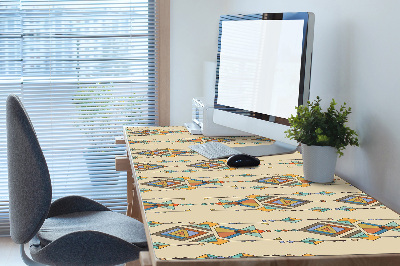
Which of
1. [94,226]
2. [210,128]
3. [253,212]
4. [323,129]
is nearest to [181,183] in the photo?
[253,212]

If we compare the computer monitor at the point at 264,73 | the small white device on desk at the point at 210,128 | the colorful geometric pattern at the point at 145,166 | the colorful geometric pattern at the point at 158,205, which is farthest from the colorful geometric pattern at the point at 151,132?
the colorful geometric pattern at the point at 158,205

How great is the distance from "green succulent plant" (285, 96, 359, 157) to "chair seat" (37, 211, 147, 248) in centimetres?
67

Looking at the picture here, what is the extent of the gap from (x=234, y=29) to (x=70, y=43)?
1.39 metres

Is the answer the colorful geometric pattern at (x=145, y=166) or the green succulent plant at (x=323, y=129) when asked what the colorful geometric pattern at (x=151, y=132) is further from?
the green succulent plant at (x=323, y=129)

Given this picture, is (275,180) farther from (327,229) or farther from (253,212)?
(327,229)

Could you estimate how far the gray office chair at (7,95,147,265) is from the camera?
1.84 metres

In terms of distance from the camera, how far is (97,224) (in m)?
2.27

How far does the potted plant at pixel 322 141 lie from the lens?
69.5 inches

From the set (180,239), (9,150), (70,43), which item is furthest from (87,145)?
(180,239)

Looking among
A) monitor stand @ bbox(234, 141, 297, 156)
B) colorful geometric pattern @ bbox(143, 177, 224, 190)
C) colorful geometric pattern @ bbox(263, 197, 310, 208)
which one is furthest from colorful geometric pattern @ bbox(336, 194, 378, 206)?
monitor stand @ bbox(234, 141, 297, 156)

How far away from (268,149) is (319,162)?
542 mm

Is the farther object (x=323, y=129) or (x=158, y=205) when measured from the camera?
(x=323, y=129)

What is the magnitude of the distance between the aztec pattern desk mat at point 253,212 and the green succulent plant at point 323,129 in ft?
0.43

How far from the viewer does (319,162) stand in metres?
1.78
